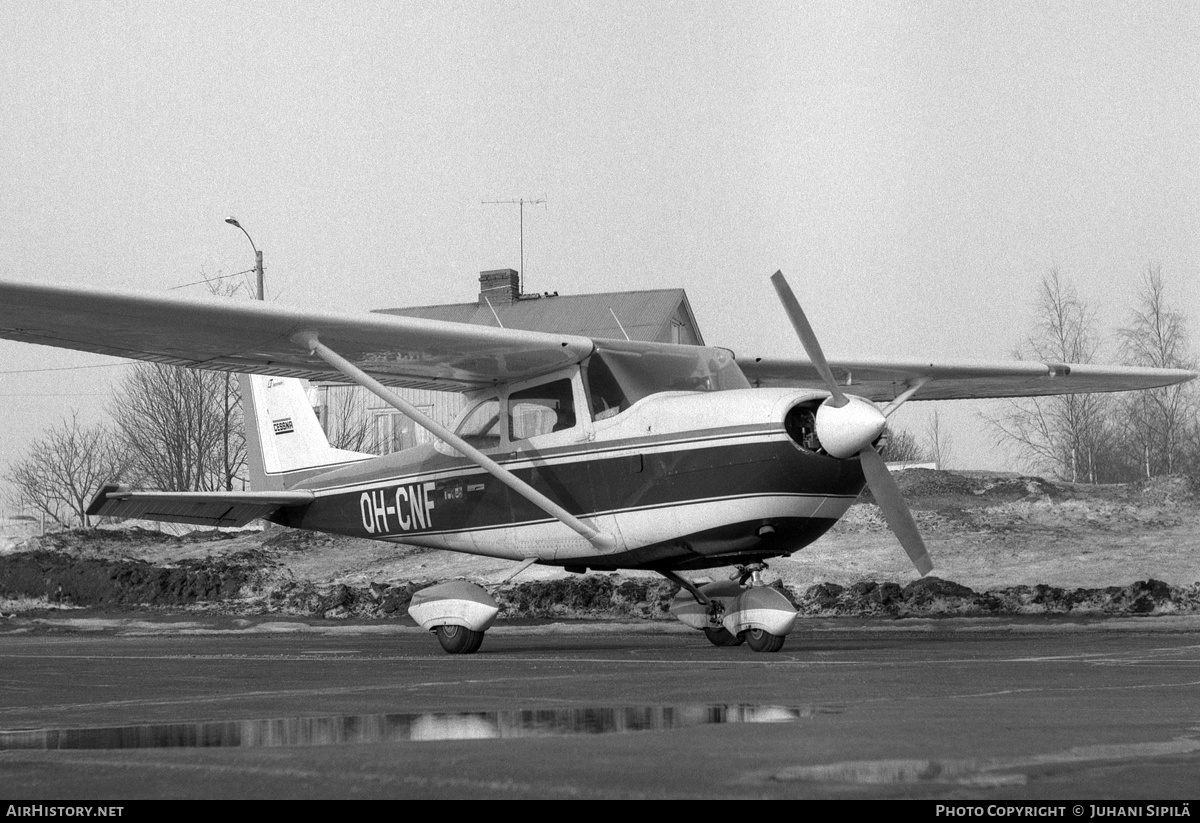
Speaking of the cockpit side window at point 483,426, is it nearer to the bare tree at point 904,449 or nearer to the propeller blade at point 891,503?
the propeller blade at point 891,503

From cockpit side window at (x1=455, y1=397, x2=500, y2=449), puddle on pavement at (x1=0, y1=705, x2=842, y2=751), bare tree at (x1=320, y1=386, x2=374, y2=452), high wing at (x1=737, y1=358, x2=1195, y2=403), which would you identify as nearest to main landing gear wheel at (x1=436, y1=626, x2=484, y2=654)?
cockpit side window at (x1=455, y1=397, x2=500, y2=449)

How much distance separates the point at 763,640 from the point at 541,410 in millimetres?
3156

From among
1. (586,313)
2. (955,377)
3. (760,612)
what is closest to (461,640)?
(760,612)

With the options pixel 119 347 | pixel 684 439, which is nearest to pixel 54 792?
pixel 684 439

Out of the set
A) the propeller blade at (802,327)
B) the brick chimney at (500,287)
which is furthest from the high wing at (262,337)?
the brick chimney at (500,287)

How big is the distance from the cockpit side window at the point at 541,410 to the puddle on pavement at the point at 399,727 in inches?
266

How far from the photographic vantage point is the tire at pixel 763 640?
11.3 m

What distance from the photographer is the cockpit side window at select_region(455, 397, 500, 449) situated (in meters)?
13.3

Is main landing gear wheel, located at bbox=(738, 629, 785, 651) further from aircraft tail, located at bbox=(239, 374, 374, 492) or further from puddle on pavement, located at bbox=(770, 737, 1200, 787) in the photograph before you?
puddle on pavement, located at bbox=(770, 737, 1200, 787)

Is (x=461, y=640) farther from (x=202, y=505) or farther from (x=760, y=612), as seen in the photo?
Answer: (x=202, y=505)

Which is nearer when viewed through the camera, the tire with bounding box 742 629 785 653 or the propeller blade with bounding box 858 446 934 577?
the propeller blade with bounding box 858 446 934 577

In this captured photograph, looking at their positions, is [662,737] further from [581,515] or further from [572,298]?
[572,298]

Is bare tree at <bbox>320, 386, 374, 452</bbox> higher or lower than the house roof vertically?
lower
